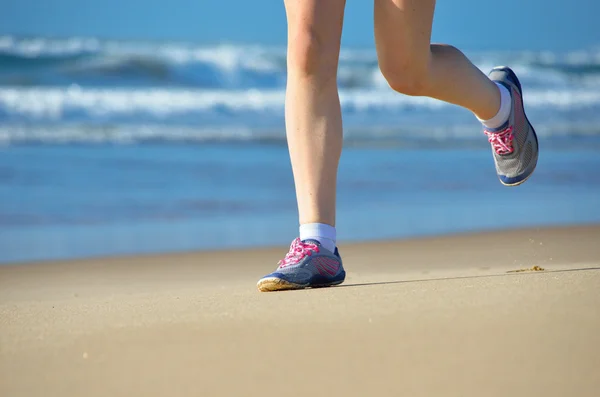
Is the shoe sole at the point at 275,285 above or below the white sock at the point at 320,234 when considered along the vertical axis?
below

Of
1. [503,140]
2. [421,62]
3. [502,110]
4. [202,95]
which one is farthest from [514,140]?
[202,95]

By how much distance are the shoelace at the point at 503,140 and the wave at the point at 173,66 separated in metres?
10.7

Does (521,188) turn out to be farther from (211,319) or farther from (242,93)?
(242,93)

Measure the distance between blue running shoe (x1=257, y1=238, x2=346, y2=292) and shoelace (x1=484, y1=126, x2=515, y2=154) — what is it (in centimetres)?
107

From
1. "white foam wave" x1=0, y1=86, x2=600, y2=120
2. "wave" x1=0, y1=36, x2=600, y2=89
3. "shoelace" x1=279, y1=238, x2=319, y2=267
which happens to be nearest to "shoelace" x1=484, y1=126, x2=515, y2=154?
"shoelace" x1=279, y1=238, x2=319, y2=267

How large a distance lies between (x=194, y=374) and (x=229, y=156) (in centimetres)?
635

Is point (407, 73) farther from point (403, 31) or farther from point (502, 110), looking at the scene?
point (502, 110)

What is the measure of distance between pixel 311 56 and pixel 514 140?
45.4 inches

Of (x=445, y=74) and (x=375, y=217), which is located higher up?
(x=445, y=74)

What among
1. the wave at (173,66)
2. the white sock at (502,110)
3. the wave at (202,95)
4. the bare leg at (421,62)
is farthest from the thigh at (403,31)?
the wave at (173,66)

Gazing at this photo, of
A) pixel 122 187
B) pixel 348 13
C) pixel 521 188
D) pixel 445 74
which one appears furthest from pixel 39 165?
pixel 348 13

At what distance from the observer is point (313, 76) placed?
2709mm

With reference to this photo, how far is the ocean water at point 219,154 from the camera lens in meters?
4.74

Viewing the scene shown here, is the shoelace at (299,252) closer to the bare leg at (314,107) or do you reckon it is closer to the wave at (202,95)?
the bare leg at (314,107)
